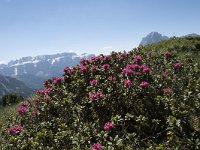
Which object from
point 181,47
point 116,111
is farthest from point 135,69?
point 181,47

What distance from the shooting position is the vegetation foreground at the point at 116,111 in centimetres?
740

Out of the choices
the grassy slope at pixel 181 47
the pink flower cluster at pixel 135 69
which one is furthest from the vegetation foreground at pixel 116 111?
the grassy slope at pixel 181 47

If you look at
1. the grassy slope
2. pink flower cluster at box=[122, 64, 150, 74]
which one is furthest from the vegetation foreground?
the grassy slope

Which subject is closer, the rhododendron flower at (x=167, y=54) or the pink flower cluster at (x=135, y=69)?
the pink flower cluster at (x=135, y=69)

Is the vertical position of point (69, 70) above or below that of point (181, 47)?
below

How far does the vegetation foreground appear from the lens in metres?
7.40

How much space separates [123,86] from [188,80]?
254 cm

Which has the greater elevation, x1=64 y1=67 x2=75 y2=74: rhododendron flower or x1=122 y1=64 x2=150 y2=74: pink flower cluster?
x1=122 y1=64 x2=150 y2=74: pink flower cluster

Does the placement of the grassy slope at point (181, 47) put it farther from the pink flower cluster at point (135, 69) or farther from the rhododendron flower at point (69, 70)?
the pink flower cluster at point (135, 69)

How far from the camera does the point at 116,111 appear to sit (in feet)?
31.7

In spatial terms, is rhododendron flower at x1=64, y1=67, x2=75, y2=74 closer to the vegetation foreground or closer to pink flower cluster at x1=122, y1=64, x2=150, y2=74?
the vegetation foreground

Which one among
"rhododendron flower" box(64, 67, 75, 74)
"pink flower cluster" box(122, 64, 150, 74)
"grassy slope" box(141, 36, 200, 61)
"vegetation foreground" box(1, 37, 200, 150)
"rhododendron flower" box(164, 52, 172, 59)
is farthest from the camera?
"grassy slope" box(141, 36, 200, 61)

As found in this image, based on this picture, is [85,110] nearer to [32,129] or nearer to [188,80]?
[32,129]

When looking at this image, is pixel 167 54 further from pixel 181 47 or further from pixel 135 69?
pixel 181 47
